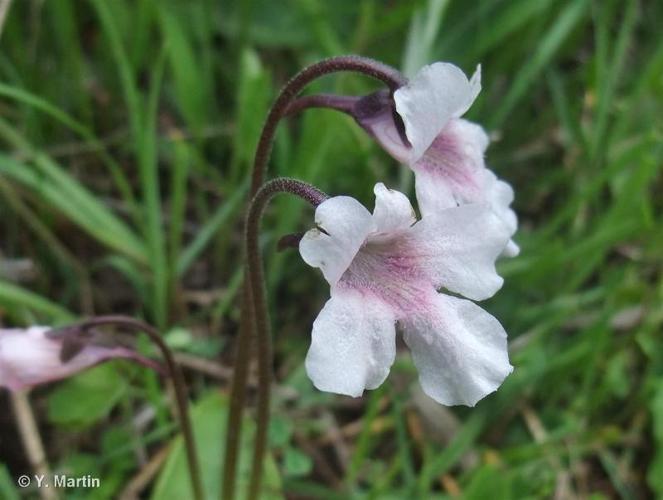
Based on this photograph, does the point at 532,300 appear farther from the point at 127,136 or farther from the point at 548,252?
the point at 127,136

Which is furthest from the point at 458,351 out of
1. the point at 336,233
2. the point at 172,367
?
the point at 172,367

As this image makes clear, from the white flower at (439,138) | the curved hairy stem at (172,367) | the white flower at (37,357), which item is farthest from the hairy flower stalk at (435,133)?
the white flower at (37,357)

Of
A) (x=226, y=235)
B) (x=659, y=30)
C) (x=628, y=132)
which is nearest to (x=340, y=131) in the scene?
(x=226, y=235)

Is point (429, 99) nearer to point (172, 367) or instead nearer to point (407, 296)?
point (407, 296)

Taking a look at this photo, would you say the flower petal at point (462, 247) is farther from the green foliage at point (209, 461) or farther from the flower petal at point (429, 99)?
the green foliage at point (209, 461)

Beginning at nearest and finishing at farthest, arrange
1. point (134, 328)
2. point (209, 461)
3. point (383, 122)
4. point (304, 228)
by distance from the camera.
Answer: point (383, 122)
point (134, 328)
point (209, 461)
point (304, 228)

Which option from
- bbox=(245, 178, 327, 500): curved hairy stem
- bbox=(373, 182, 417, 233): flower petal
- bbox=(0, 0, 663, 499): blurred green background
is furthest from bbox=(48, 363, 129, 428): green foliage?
bbox=(373, 182, 417, 233): flower petal

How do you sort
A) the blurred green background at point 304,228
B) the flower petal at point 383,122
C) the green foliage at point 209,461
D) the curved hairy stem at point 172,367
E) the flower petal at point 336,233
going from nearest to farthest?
the flower petal at point 336,233, the flower petal at point 383,122, the curved hairy stem at point 172,367, the green foliage at point 209,461, the blurred green background at point 304,228
